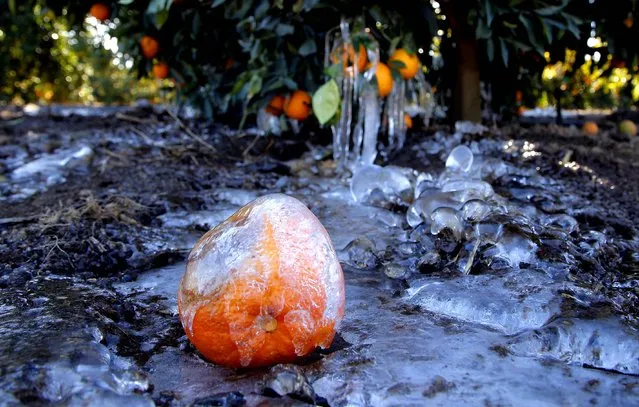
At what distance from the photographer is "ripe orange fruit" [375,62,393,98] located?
11.2 ft

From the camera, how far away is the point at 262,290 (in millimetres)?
1276

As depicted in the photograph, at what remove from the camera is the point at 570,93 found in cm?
592

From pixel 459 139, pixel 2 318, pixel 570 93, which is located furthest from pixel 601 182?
pixel 570 93

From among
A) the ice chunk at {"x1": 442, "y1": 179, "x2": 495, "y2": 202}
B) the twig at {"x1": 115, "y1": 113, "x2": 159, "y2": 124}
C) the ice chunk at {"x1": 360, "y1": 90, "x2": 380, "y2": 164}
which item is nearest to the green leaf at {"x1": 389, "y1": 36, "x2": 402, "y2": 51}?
the ice chunk at {"x1": 360, "y1": 90, "x2": 380, "y2": 164}

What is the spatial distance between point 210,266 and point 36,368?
38cm

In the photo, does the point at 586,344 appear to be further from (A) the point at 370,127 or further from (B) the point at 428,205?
(A) the point at 370,127

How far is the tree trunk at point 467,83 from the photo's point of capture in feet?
13.1

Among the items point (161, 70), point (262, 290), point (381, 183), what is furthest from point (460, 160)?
point (161, 70)

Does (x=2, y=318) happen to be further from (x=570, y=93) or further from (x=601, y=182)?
(x=570, y=93)

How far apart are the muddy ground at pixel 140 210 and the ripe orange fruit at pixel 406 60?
18.3 inches

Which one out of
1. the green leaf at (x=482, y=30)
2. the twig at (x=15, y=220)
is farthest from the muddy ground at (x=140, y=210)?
the green leaf at (x=482, y=30)

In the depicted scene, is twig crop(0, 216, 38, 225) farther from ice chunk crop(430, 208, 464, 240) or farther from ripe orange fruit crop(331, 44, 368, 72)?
ripe orange fruit crop(331, 44, 368, 72)

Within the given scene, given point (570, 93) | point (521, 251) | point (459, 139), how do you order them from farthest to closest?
1. point (570, 93)
2. point (459, 139)
3. point (521, 251)

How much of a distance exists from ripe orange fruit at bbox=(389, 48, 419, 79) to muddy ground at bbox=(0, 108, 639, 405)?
47 cm
